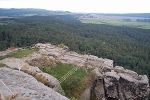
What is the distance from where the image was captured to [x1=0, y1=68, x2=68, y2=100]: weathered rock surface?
442 inches

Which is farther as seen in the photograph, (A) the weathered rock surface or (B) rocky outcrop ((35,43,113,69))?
(B) rocky outcrop ((35,43,113,69))

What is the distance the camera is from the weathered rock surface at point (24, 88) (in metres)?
11.2

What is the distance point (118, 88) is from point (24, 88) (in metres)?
24.5

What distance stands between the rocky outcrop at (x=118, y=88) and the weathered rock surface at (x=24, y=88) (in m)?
20.0

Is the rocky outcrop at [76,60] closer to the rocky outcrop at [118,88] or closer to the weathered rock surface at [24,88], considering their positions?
the rocky outcrop at [118,88]

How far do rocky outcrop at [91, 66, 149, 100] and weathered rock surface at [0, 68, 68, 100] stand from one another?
20009 mm

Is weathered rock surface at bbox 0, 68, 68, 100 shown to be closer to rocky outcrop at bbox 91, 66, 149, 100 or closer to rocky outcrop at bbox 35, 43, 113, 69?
rocky outcrop at bbox 91, 66, 149, 100

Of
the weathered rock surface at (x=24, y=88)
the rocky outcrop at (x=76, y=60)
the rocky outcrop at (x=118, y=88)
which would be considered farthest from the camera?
the rocky outcrop at (x=76, y=60)

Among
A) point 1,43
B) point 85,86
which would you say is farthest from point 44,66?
point 1,43

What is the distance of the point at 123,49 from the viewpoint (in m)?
128

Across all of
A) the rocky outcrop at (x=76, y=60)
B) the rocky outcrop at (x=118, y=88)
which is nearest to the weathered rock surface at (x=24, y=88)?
the rocky outcrop at (x=118, y=88)

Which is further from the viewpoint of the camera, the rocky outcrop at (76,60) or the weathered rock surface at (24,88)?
the rocky outcrop at (76,60)

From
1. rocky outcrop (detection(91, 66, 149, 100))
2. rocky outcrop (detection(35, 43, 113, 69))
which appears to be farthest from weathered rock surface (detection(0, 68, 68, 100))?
rocky outcrop (detection(35, 43, 113, 69))

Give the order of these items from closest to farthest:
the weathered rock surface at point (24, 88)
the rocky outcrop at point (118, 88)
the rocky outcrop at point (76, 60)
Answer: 1. the weathered rock surface at point (24, 88)
2. the rocky outcrop at point (118, 88)
3. the rocky outcrop at point (76, 60)
